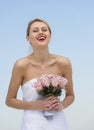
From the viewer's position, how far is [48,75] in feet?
17.6

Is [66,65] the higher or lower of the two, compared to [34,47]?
lower

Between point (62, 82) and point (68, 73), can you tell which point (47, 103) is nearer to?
point (62, 82)

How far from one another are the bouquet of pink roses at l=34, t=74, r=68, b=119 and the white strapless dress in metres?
0.11

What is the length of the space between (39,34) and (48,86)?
0.91 metres

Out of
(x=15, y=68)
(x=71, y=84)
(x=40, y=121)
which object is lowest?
(x=40, y=121)

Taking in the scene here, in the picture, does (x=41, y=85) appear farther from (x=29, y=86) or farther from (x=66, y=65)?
(x=66, y=65)

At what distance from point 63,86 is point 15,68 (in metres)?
0.86

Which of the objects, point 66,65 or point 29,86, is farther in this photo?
point 66,65

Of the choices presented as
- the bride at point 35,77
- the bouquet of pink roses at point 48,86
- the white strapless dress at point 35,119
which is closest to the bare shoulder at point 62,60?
the bride at point 35,77

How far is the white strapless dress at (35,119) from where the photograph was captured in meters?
5.35

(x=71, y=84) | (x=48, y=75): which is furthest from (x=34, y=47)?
(x=71, y=84)

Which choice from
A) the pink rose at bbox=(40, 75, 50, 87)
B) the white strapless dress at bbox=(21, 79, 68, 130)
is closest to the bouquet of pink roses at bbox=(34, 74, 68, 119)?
the pink rose at bbox=(40, 75, 50, 87)

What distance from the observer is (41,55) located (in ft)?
18.4

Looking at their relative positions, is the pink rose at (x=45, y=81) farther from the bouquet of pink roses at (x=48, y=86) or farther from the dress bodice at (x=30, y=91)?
the dress bodice at (x=30, y=91)
